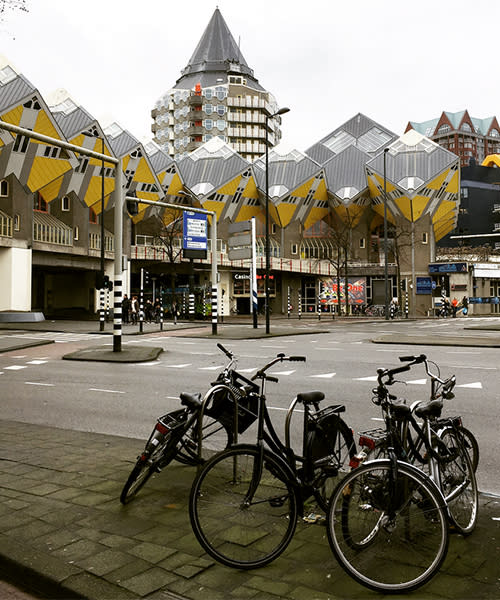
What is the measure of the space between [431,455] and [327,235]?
67.6m

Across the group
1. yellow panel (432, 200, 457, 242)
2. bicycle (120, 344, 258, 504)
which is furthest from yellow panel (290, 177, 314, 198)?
bicycle (120, 344, 258, 504)

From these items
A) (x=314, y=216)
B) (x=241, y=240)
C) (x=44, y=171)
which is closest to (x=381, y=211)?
(x=314, y=216)

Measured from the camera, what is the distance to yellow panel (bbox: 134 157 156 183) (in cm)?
5478

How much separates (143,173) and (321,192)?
23.3 m

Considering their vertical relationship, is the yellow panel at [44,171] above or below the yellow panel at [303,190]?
below

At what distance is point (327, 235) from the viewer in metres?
70.2

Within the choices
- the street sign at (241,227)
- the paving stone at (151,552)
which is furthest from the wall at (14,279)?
the paving stone at (151,552)

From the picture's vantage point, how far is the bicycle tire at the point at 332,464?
3.84 m

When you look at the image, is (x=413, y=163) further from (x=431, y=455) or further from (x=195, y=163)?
(x=431, y=455)

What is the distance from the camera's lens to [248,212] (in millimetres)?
67875

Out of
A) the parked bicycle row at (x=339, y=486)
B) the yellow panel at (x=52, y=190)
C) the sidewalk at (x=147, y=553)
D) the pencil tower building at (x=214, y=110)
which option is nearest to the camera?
the sidewalk at (x=147, y=553)

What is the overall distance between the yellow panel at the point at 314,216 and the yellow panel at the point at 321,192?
1.41 meters

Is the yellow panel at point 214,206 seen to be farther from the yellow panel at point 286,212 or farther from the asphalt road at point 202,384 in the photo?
the asphalt road at point 202,384

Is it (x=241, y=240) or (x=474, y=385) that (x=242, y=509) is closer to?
(x=474, y=385)
